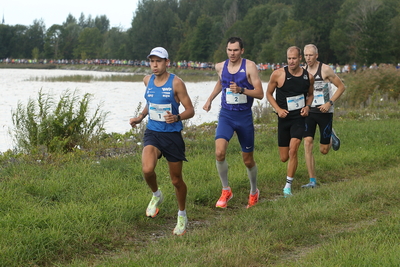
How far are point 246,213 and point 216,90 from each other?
194 cm

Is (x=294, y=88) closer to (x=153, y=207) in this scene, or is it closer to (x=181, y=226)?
(x=153, y=207)

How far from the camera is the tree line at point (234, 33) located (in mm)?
73250

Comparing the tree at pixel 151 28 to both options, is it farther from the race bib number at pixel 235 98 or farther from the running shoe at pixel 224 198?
the race bib number at pixel 235 98

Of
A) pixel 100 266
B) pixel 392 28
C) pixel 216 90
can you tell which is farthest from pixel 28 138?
pixel 392 28

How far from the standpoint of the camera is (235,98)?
778 cm

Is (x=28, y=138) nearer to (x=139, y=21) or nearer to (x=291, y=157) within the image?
(x=291, y=157)

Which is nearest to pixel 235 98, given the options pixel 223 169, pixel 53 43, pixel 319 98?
pixel 223 169

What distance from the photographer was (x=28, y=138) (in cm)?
1205

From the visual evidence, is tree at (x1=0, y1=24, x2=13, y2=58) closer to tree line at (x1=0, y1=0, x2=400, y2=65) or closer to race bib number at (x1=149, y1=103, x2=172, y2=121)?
tree line at (x1=0, y1=0, x2=400, y2=65)

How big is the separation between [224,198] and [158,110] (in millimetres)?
2074

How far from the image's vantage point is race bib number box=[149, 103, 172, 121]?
6586 mm

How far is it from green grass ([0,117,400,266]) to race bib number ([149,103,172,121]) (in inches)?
50.9

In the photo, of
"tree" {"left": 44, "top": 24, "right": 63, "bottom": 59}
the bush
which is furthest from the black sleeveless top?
"tree" {"left": 44, "top": 24, "right": 63, "bottom": 59}

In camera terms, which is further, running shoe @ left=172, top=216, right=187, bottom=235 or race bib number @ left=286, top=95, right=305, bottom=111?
race bib number @ left=286, top=95, right=305, bottom=111
